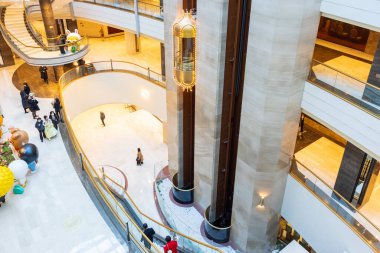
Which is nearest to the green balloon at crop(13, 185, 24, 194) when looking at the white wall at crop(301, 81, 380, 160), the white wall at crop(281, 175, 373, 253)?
the white wall at crop(281, 175, 373, 253)

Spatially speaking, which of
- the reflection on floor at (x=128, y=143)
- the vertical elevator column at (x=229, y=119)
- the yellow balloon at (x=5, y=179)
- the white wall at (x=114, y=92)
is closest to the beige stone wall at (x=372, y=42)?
the vertical elevator column at (x=229, y=119)

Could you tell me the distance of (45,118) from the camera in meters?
14.9

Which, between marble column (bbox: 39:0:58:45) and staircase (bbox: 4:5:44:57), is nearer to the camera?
staircase (bbox: 4:5:44:57)

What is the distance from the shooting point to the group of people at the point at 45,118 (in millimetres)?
14140

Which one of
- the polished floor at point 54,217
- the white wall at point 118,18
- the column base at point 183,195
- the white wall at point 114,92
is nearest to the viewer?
the polished floor at point 54,217

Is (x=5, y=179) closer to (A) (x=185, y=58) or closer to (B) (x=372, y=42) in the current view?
(A) (x=185, y=58)

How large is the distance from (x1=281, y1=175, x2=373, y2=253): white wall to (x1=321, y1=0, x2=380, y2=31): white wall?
576cm

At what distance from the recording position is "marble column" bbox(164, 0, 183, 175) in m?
13.7

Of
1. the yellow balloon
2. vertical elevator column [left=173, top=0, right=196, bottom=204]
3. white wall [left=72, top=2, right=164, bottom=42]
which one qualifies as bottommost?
vertical elevator column [left=173, top=0, right=196, bottom=204]

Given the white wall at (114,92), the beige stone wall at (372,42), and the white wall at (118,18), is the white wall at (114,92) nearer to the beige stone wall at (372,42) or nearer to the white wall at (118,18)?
the white wall at (118,18)

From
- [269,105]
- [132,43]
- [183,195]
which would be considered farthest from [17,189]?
[132,43]

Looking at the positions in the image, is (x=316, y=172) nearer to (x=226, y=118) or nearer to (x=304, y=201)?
(x=304, y=201)

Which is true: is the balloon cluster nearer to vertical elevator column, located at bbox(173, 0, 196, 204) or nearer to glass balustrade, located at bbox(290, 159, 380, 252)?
vertical elevator column, located at bbox(173, 0, 196, 204)

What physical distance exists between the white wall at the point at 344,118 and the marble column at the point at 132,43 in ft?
52.9
